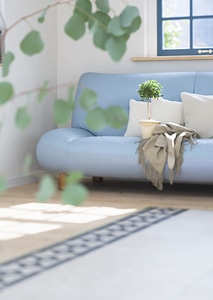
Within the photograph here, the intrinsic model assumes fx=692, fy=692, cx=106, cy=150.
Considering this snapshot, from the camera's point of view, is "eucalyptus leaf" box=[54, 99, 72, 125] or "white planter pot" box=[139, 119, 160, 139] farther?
"white planter pot" box=[139, 119, 160, 139]

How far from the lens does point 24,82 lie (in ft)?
20.2

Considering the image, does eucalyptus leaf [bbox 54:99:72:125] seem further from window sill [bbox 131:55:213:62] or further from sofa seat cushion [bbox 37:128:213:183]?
window sill [bbox 131:55:213:62]

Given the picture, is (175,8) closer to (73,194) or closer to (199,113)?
(199,113)

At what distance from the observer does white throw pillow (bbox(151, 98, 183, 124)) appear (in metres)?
5.66

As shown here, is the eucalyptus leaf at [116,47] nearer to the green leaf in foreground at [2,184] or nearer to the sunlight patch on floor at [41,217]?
the green leaf in foreground at [2,184]

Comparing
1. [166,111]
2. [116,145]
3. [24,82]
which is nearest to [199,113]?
[166,111]

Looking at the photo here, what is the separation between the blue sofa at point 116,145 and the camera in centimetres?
515

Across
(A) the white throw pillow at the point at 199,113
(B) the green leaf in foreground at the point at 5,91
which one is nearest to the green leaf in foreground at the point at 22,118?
(B) the green leaf in foreground at the point at 5,91

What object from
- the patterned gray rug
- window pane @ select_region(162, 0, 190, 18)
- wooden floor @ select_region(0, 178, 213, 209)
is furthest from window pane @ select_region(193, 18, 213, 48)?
the patterned gray rug

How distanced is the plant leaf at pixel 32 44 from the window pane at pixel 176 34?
19.4 feet

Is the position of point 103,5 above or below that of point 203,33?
below

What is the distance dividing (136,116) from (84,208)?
120cm

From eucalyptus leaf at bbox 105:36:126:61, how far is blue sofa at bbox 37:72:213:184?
4.67 m

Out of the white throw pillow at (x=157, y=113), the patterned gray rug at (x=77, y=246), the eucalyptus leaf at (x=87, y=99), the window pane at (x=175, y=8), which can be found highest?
the window pane at (x=175, y=8)
